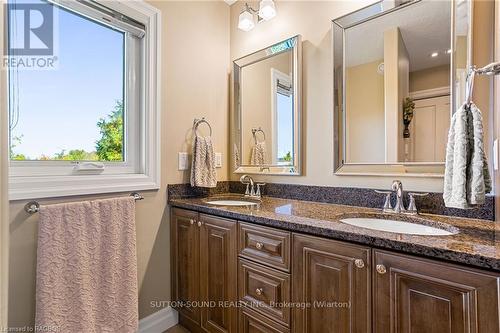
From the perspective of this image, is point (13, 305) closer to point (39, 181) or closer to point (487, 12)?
point (39, 181)

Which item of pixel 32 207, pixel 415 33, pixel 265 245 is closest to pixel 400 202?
pixel 265 245

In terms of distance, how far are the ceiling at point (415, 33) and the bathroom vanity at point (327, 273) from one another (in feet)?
2.52

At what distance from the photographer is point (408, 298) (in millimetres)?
797

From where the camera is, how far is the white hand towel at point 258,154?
6.30 ft

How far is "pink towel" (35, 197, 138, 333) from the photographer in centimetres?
116

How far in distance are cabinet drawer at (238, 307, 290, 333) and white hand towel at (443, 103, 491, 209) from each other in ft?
2.75

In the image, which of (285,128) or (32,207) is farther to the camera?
(285,128)

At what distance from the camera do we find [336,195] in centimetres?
151

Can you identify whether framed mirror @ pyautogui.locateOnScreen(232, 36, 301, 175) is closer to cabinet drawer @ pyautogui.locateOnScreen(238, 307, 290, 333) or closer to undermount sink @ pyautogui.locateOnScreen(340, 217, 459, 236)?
undermount sink @ pyautogui.locateOnScreen(340, 217, 459, 236)

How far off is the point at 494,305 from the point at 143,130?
5.68 feet

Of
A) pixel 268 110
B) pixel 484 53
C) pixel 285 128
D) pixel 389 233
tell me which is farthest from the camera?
pixel 268 110

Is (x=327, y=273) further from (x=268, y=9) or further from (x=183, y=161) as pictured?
(x=268, y=9)

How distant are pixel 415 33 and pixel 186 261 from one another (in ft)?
5.80

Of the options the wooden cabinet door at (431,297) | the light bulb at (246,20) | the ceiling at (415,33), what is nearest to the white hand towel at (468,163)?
the wooden cabinet door at (431,297)
